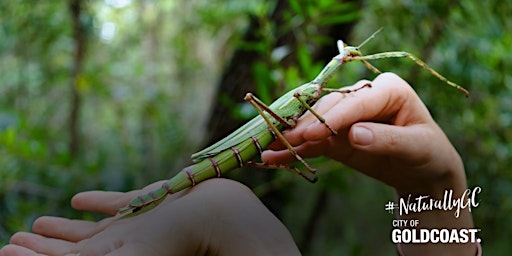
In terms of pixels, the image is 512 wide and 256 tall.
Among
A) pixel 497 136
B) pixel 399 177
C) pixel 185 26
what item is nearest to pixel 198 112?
pixel 185 26

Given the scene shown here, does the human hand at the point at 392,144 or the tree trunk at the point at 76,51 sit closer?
the human hand at the point at 392,144

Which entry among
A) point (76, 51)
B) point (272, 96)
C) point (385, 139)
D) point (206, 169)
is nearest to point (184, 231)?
point (206, 169)

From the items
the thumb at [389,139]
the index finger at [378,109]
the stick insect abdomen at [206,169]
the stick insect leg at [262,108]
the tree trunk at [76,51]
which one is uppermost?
the tree trunk at [76,51]

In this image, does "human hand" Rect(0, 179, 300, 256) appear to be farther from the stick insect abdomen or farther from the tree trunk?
the tree trunk

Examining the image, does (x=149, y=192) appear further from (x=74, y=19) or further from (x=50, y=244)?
(x=74, y=19)

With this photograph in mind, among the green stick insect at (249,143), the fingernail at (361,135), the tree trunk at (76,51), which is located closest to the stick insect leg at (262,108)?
the green stick insect at (249,143)

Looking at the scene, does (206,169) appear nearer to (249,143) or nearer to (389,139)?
(249,143)

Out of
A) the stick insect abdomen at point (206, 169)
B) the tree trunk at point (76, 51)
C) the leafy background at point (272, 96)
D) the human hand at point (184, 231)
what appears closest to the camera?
the human hand at point (184, 231)

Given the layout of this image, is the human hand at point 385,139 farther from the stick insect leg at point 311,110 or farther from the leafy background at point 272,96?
the leafy background at point 272,96
